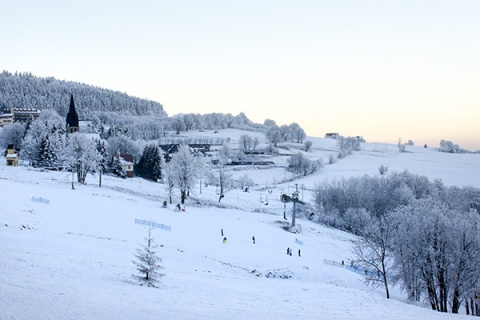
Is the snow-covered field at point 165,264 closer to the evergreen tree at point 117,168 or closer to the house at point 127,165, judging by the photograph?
the evergreen tree at point 117,168

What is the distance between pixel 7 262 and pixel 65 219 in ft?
61.2

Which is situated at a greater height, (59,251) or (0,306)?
(0,306)

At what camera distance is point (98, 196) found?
53625mm

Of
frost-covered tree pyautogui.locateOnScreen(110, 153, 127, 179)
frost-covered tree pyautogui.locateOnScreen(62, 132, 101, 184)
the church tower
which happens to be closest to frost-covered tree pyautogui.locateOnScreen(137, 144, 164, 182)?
frost-covered tree pyautogui.locateOnScreen(110, 153, 127, 179)

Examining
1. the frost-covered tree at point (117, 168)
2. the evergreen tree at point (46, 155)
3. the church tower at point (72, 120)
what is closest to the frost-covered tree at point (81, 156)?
the frost-covered tree at point (117, 168)

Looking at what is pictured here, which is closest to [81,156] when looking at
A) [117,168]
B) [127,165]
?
[117,168]

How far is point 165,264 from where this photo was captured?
26.7 metres

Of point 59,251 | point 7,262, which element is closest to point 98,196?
point 59,251

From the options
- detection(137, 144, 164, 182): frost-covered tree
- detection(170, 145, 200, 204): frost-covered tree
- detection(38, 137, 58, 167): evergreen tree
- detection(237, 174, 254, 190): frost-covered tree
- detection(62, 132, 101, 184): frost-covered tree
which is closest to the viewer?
detection(170, 145, 200, 204): frost-covered tree

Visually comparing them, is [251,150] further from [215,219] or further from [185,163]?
[215,219]

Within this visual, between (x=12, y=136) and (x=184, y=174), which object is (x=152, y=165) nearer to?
(x=184, y=174)

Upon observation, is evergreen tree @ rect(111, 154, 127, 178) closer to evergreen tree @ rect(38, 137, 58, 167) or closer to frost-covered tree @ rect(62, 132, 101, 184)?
evergreen tree @ rect(38, 137, 58, 167)

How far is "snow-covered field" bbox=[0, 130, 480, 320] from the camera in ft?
A: 49.7

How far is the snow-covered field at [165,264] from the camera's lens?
49.7 ft
